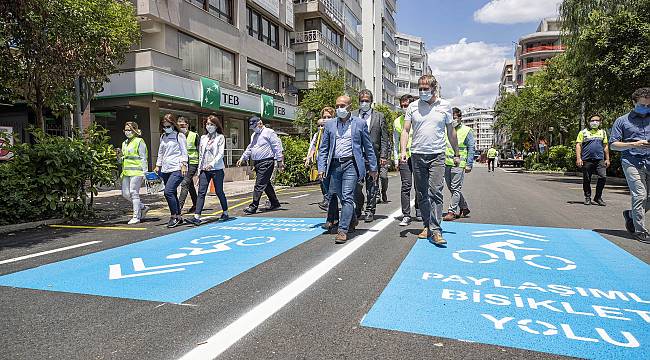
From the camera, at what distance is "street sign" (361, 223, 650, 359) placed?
2.92m

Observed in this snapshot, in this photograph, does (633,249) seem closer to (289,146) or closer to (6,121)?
(289,146)

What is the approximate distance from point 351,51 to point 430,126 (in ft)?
137

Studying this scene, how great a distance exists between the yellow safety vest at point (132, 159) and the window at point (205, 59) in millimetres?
13796

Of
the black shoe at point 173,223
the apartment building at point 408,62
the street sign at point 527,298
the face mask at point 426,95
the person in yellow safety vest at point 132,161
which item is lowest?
the street sign at point 527,298

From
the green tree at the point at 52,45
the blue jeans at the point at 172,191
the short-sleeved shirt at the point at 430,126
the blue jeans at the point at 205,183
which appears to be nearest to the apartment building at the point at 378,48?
the green tree at the point at 52,45

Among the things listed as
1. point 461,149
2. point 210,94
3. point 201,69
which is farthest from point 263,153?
point 201,69

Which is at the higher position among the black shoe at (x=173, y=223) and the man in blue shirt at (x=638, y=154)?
the man in blue shirt at (x=638, y=154)

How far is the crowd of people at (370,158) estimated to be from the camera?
591 cm

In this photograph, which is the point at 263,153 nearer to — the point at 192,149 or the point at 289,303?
the point at 192,149

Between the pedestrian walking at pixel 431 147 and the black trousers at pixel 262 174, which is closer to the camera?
the pedestrian walking at pixel 431 147

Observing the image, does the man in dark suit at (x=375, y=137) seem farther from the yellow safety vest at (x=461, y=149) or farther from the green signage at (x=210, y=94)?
the green signage at (x=210, y=94)

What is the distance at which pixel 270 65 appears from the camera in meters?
28.6

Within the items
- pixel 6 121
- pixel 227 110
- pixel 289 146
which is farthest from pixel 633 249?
pixel 6 121

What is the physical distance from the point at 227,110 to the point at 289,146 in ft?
17.9
